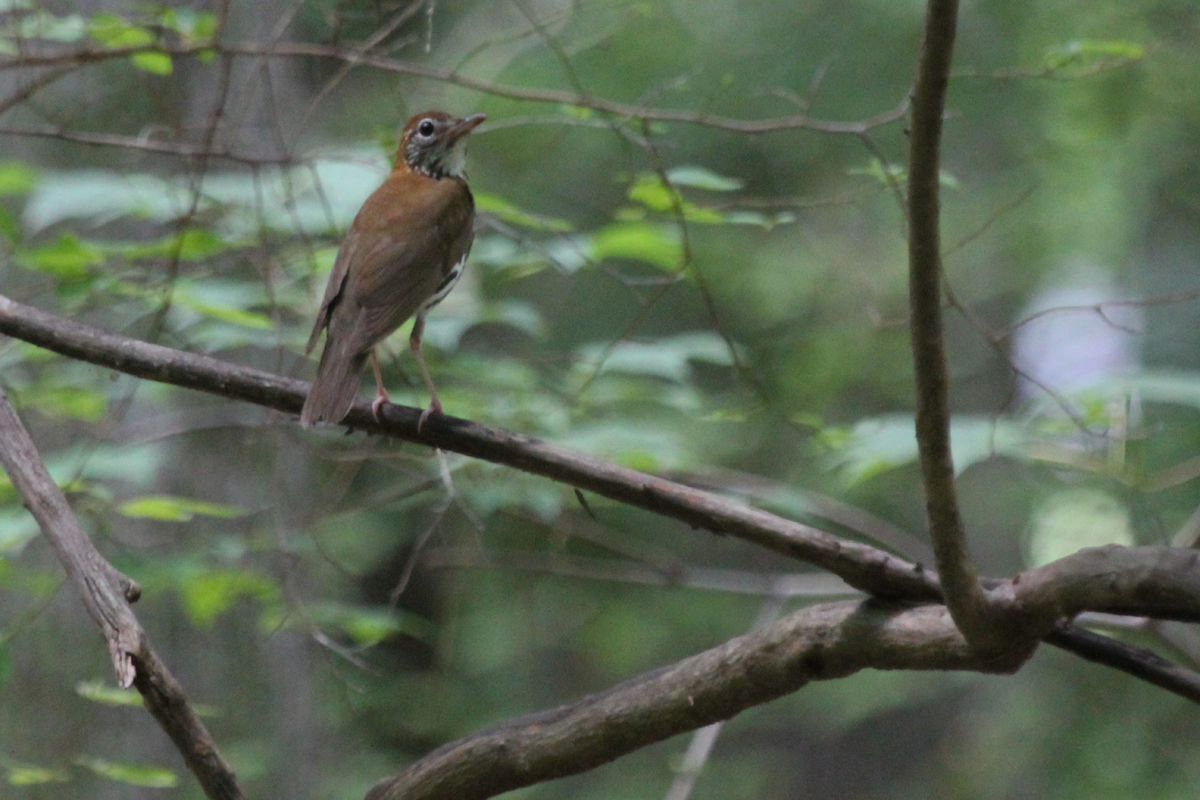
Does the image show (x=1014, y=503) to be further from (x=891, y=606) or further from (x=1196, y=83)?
(x=891, y=606)

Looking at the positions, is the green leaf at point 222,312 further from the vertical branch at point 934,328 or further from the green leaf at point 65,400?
the vertical branch at point 934,328

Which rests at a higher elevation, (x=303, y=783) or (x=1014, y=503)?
(x=1014, y=503)

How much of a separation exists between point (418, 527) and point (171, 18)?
372 cm

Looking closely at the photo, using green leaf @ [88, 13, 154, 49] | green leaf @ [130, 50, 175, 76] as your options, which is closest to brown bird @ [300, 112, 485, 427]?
green leaf @ [130, 50, 175, 76]

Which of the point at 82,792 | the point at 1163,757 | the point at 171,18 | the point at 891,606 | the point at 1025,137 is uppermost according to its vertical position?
the point at 1025,137

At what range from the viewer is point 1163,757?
17.6ft

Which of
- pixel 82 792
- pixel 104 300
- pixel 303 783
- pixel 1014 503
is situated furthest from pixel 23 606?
pixel 1014 503

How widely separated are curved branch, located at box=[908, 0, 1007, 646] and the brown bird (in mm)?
1554

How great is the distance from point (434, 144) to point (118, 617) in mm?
2623

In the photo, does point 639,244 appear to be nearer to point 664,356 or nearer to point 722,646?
point 664,356

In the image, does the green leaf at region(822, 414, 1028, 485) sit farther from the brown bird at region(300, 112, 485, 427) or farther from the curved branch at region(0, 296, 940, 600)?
the brown bird at region(300, 112, 485, 427)

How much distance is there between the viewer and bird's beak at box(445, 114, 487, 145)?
4.11 meters

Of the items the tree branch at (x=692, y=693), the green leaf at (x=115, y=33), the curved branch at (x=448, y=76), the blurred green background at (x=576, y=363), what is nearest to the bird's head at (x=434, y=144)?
the blurred green background at (x=576, y=363)

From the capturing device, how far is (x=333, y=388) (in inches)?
113
